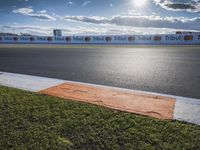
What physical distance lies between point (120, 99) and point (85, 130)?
138cm

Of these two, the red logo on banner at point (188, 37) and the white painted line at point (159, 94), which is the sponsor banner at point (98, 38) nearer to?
the red logo on banner at point (188, 37)

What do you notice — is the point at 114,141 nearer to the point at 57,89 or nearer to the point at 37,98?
the point at 37,98

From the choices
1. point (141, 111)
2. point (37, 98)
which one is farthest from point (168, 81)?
point (37, 98)

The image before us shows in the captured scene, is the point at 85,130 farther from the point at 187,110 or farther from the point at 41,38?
the point at 41,38

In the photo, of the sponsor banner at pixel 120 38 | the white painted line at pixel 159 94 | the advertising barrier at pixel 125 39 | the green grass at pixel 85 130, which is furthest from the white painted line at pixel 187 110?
the sponsor banner at pixel 120 38

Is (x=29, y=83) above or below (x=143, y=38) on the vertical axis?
below

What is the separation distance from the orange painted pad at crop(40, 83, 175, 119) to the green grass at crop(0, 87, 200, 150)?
27 centimetres

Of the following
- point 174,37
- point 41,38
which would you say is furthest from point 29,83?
point 41,38

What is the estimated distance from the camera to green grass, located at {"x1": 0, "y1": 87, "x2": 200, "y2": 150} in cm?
221

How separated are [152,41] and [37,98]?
85.0 feet

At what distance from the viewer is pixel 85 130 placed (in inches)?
99.3

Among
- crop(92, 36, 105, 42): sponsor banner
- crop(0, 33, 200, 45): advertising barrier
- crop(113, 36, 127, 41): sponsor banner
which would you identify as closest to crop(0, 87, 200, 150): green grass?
crop(0, 33, 200, 45): advertising barrier

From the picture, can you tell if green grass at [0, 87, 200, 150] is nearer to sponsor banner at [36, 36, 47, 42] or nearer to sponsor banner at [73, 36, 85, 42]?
sponsor banner at [73, 36, 85, 42]

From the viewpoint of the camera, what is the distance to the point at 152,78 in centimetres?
561
